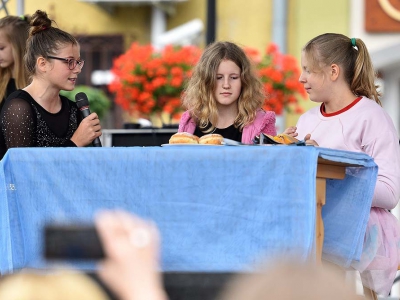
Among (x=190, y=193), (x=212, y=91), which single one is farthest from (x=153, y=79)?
(x=190, y=193)

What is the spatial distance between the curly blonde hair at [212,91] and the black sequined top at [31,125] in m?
0.46

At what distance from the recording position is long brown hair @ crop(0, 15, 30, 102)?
3705 millimetres

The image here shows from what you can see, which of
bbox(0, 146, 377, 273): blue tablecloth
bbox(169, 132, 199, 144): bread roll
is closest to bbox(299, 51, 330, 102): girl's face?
bbox(169, 132, 199, 144): bread roll

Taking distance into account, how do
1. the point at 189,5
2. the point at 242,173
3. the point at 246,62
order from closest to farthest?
1. the point at 242,173
2. the point at 246,62
3. the point at 189,5

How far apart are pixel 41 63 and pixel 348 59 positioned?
1.12 metres

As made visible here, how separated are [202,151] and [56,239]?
4.25ft

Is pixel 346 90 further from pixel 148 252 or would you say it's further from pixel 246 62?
pixel 148 252

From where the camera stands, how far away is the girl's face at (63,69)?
325cm

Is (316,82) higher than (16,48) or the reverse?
the reverse

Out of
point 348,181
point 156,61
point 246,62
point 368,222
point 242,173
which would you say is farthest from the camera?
point 156,61

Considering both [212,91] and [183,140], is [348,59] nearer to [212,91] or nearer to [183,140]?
[212,91]

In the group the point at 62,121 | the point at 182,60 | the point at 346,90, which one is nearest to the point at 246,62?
the point at 346,90

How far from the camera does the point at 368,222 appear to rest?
2.89 meters

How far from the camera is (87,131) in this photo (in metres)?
3.02
